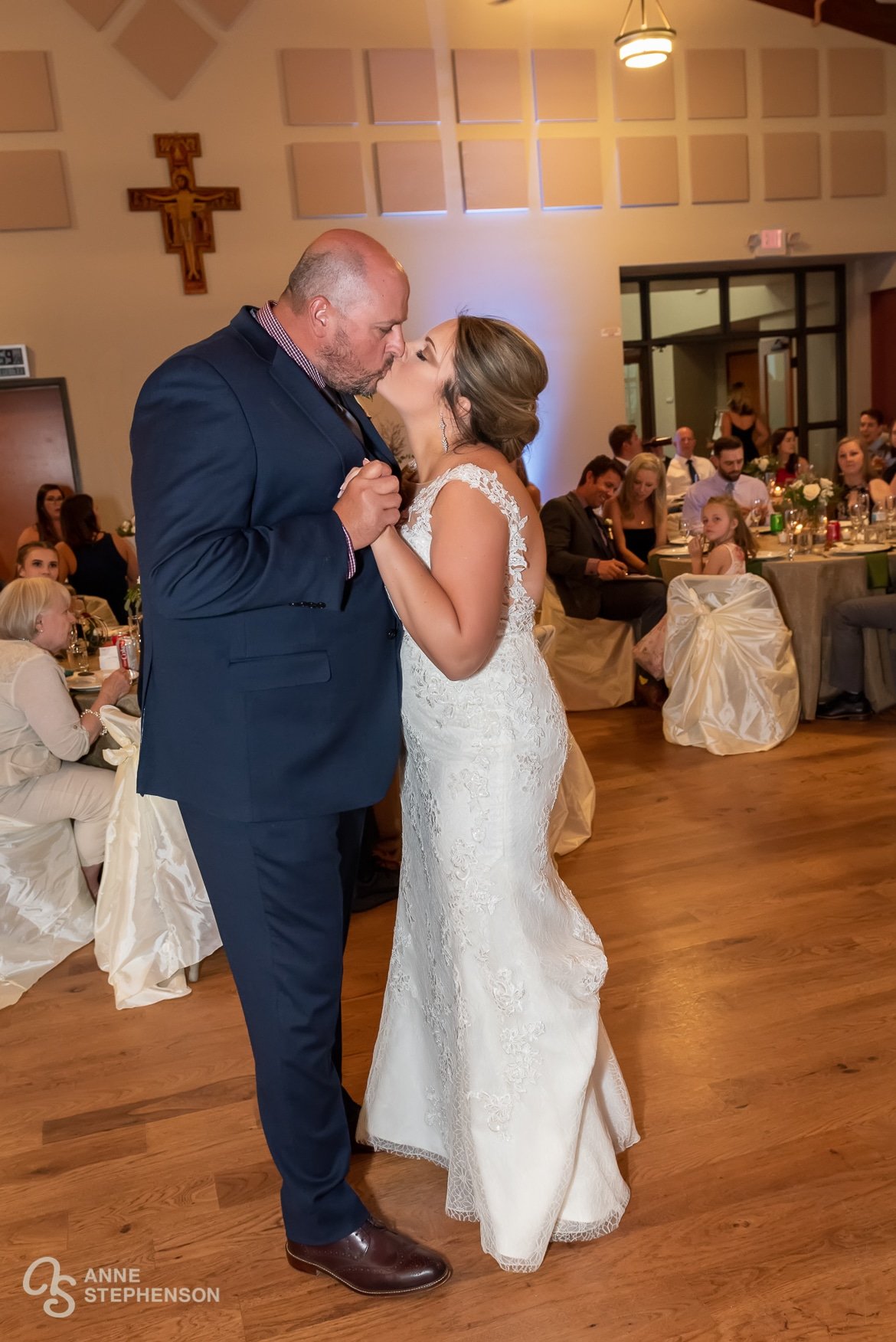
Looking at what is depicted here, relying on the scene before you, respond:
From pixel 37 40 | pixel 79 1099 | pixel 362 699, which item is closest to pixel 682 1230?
pixel 362 699

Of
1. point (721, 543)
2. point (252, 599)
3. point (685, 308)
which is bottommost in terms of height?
point (721, 543)

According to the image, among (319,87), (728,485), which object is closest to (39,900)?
(728,485)

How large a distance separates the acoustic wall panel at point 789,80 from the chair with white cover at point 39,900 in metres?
9.47

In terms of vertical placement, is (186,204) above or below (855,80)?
below

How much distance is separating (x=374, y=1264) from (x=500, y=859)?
0.73m

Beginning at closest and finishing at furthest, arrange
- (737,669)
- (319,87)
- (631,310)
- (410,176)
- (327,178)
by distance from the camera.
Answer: (737,669), (319,87), (327,178), (410,176), (631,310)

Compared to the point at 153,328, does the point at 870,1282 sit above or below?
below

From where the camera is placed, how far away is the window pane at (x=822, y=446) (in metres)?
11.5

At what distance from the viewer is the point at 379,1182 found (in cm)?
223

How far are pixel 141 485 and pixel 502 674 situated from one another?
2.30ft

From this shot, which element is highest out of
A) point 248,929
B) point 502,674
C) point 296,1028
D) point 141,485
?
point 141,485

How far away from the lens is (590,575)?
5906 millimetres

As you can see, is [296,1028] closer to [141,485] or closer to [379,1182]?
[379,1182]

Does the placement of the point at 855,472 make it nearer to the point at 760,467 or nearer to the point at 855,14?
the point at 760,467
